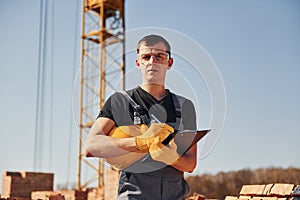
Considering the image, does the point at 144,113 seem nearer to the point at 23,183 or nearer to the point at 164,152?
the point at 164,152

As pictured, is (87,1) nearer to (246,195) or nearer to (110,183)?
(110,183)

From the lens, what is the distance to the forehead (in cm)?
231

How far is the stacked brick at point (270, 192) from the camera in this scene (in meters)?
4.30

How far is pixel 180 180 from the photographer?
230cm

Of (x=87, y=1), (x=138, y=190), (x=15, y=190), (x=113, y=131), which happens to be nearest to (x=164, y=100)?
(x=113, y=131)

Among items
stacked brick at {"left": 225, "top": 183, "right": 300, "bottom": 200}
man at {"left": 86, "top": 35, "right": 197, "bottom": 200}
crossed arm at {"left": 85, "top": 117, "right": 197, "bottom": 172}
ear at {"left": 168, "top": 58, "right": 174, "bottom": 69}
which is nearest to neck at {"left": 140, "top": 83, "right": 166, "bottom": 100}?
man at {"left": 86, "top": 35, "right": 197, "bottom": 200}

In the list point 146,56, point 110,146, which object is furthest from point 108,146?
point 146,56

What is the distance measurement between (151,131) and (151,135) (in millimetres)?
21

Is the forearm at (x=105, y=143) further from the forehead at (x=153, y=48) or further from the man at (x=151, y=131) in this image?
the forehead at (x=153, y=48)

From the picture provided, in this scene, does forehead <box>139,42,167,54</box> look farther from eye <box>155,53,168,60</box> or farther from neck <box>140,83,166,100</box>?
neck <box>140,83,166,100</box>

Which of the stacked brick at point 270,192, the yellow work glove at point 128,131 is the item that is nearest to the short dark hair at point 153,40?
the yellow work glove at point 128,131

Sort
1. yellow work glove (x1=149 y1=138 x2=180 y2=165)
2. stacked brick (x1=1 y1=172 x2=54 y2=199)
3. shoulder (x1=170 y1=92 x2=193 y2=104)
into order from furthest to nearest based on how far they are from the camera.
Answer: stacked brick (x1=1 y1=172 x2=54 y2=199)
shoulder (x1=170 y1=92 x2=193 y2=104)
yellow work glove (x1=149 y1=138 x2=180 y2=165)

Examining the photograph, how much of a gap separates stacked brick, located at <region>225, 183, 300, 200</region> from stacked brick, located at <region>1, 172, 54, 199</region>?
10.2 m

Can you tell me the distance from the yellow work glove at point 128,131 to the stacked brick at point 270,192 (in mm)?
2367
